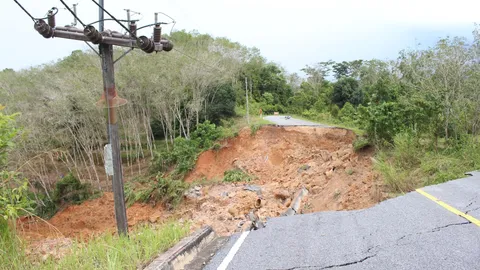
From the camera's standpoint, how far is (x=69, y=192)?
22750 millimetres

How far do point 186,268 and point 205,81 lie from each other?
2325 cm

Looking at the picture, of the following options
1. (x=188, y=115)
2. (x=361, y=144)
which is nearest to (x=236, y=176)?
(x=361, y=144)

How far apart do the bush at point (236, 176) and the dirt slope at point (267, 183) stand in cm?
52

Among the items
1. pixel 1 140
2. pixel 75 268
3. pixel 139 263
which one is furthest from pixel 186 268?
pixel 1 140

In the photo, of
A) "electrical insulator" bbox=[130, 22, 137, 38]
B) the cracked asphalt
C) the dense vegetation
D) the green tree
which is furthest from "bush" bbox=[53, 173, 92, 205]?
the green tree

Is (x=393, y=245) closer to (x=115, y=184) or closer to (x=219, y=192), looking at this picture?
(x=115, y=184)

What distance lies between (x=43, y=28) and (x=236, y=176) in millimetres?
14662

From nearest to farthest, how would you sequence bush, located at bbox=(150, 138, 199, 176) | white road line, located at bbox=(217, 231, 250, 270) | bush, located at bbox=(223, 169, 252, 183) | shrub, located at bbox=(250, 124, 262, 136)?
white road line, located at bbox=(217, 231, 250, 270) < bush, located at bbox=(223, 169, 252, 183) < bush, located at bbox=(150, 138, 199, 176) < shrub, located at bbox=(250, 124, 262, 136)

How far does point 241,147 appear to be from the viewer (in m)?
23.3

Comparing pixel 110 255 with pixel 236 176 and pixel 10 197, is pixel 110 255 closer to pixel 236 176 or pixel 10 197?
pixel 10 197

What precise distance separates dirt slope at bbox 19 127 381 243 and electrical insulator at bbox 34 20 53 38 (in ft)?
16.6

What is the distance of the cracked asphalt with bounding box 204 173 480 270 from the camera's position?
4246mm

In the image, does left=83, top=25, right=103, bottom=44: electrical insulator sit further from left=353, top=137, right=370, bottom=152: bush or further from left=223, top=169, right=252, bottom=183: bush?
left=223, top=169, right=252, bottom=183: bush

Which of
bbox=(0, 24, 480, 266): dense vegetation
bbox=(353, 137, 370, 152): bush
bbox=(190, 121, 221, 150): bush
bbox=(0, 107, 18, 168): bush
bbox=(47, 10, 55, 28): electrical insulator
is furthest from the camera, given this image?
bbox=(190, 121, 221, 150): bush
